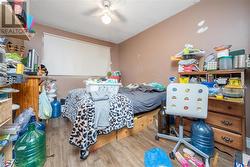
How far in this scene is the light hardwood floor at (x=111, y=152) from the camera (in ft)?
4.57

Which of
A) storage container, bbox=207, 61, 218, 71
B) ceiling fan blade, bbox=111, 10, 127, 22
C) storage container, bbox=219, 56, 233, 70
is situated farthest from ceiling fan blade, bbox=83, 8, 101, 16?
storage container, bbox=219, 56, 233, 70

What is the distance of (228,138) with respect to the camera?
1.56m

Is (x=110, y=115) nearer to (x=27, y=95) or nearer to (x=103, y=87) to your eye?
(x=103, y=87)

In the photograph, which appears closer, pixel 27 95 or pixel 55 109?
pixel 27 95

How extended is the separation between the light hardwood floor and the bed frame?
0.06 meters

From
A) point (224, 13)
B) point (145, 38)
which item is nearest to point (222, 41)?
point (224, 13)

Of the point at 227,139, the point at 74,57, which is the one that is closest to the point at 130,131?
the point at 227,139

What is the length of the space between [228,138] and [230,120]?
23cm

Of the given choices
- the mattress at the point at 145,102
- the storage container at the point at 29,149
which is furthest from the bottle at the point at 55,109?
the mattress at the point at 145,102

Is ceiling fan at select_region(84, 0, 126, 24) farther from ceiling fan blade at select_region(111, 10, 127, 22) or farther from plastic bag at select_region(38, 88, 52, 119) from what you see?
plastic bag at select_region(38, 88, 52, 119)

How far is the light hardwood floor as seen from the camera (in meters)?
1.39

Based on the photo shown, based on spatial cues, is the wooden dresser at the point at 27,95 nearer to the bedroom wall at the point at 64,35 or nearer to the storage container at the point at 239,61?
the bedroom wall at the point at 64,35

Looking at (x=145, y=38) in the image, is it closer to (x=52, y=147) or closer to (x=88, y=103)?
(x=88, y=103)

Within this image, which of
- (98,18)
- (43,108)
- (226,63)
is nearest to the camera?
(226,63)
